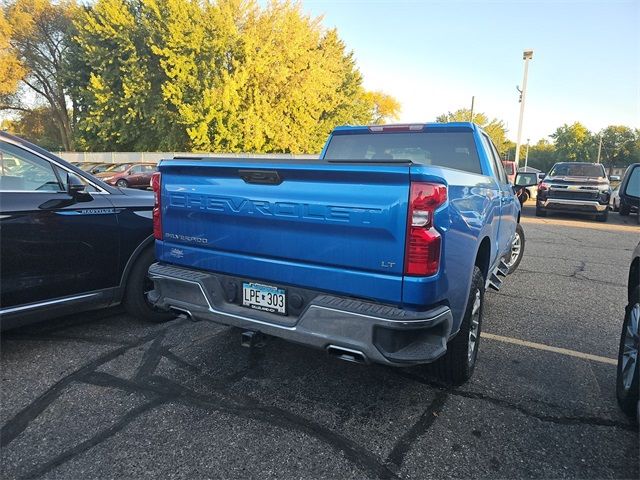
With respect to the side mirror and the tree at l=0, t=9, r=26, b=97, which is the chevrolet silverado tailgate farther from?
the tree at l=0, t=9, r=26, b=97

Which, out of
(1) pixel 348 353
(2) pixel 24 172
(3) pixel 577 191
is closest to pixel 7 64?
(2) pixel 24 172

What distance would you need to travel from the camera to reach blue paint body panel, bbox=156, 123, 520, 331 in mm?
2328

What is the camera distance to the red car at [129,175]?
23.3m

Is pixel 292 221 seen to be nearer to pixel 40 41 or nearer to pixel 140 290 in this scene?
pixel 140 290

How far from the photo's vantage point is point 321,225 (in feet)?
8.20

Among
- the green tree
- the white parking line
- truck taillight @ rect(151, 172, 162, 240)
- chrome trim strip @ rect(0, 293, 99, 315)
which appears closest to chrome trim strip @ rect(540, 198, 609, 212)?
the white parking line

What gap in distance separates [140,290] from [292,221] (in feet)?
7.50

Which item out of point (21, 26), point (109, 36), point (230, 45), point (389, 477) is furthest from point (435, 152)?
point (21, 26)

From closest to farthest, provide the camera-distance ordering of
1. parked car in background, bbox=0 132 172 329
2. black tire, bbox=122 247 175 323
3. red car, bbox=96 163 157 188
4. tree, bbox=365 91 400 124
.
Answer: parked car in background, bbox=0 132 172 329 → black tire, bbox=122 247 175 323 → red car, bbox=96 163 157 188 → tree, bbox=365 91 400 124

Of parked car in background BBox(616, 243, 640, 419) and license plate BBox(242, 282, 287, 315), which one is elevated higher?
license plate BBox(242, 282, 287, 315)

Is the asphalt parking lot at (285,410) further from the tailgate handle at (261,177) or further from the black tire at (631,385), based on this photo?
the tailgate handle at (261,177)

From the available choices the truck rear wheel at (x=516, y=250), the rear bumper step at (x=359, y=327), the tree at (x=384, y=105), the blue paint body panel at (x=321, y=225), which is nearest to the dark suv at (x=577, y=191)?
the truck rear wheel at (x=516, y=250)

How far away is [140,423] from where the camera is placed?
2.66 meters

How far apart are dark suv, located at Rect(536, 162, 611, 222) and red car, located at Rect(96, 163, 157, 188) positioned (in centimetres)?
1875
